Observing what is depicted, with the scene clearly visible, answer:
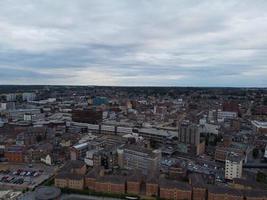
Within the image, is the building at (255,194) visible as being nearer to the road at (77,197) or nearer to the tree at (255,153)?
the road at (77,197)

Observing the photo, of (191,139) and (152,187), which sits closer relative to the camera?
(152,187)

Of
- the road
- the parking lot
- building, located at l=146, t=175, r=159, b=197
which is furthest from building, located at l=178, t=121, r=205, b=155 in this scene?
the parking lot

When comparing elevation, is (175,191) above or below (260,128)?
below

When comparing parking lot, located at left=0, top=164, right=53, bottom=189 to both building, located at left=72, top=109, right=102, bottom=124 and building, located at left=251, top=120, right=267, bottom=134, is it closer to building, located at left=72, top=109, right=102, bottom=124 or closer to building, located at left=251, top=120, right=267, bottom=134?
building, located at left=72, top=109, right=102, bottom=124

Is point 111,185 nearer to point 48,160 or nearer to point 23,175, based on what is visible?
point 23,175

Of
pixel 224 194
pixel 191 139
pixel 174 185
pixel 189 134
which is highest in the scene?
pixel 189 134

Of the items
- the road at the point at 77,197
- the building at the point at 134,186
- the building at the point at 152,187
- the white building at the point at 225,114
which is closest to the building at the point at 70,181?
the road at the point at 77,197

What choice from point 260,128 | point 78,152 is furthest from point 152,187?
point 260,128

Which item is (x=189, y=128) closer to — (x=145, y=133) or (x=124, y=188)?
(x=145, y=133)
